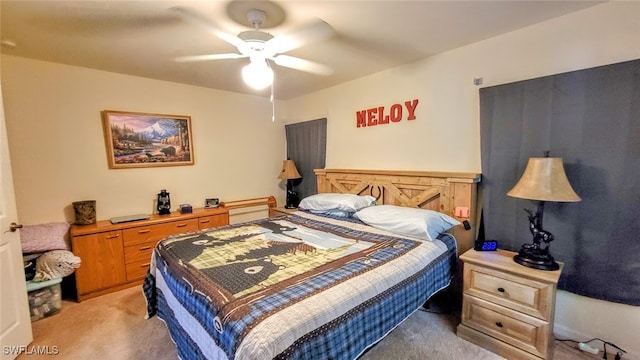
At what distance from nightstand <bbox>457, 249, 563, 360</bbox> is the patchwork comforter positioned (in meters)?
0.26

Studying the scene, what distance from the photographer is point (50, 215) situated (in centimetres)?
283

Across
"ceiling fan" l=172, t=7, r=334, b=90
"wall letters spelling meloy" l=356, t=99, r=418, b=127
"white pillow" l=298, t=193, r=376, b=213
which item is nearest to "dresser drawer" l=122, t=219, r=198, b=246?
"white pillow" l=298, t=193, r=376, b=213

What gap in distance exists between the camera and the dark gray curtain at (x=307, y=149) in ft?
13.0

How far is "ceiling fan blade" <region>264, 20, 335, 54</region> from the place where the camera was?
1.62 metres

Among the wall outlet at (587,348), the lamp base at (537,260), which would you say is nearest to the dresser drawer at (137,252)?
the lamp base at (537,260)

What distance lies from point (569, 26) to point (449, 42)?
2.63ft

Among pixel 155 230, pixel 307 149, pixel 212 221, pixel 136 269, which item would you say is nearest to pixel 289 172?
pixel 307 149

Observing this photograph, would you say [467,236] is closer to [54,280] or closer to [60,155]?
[54,280]

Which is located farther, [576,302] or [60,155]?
[60,155]

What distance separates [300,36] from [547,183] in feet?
6.19

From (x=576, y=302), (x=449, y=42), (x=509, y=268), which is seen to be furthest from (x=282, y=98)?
(x=576, y=302)

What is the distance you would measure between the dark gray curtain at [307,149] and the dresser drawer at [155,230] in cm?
169

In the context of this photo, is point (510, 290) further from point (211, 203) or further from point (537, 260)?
point (211, 203)

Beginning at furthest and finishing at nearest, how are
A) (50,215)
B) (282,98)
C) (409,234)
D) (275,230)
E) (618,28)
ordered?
(282,98), (50,215), (275,230), (409,234), (618,28)
